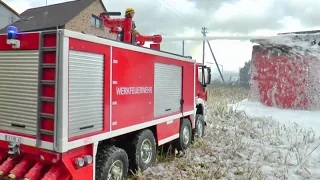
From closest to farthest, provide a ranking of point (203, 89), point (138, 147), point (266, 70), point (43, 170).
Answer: point (43, 170)
point (138, 147)
point (203, 89)
point (266, 70)

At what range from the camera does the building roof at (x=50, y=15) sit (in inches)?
1059

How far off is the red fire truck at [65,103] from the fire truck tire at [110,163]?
0.04 feet

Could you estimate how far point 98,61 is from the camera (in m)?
3.87

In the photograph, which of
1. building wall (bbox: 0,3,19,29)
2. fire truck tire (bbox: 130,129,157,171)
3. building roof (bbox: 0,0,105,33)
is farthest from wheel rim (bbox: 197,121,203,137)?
building wall (bbox: 0,3,19,29)

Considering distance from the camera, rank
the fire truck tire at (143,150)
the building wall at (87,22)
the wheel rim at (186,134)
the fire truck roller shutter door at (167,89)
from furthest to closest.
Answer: the building wall at (87,22) < the wheel rim at (186,134) < the fire truck roller shutter door at (167,89) < the fire truck tire at (143,150)

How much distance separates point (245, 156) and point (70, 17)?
24605 millimetres

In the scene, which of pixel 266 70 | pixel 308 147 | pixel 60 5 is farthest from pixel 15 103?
pixel 60 5

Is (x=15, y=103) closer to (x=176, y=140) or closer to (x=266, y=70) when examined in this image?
(x=176, y=140)

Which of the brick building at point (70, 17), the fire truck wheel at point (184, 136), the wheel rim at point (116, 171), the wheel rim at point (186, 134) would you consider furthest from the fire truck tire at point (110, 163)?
the brick building at point (70, 17)

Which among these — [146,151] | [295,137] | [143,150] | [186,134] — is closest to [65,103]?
[143,150]

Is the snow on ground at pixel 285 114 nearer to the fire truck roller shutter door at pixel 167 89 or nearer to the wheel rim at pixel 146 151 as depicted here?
the fire truck roller shutter door at pixel 167 89

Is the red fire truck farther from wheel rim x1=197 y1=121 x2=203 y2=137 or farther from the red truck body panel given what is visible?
wheel rim x1=197 y1=121 x2=203 y2=137

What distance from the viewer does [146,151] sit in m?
5.42

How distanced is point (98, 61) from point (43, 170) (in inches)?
61.4
